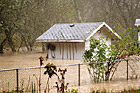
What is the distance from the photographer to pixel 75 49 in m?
31.1

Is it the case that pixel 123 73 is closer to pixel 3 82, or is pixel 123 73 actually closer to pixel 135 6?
pixel 3 82

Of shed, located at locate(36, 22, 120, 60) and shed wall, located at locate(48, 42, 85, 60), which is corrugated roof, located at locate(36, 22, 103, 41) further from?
shed wall, located at locate(48, 42, 85, 60)

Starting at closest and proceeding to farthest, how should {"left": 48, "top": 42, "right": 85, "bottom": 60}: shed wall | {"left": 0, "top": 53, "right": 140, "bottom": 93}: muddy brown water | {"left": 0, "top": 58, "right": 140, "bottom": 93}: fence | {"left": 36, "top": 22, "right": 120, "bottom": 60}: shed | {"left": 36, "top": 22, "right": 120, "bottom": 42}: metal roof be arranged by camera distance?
{"left": 0, "top": 58, "right": 140, "bottom": 93}: fence
{"left": 0, "top": 53, "right": 140, "bottom": 93}: muddy brown water
{"left": 36, "top": 22, "right": 120, "bottom": 42}: metal roof
{"left": 36, "top": 22, "right": 120, "bottom": 60}: shed
{"left": 48, "top": 42, "right": 85, "bottom": 60}: shed wall

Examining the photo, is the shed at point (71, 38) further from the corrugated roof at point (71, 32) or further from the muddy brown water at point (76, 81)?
the muddy brown water at point (76, 81)

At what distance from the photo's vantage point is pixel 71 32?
31516 millimetres

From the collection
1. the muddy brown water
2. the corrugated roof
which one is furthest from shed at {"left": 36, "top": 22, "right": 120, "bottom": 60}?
the muddy brown water

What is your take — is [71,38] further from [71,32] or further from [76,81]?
[76,81]

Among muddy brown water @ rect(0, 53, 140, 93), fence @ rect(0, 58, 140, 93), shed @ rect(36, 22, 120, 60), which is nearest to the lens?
fence @ rect(0, 58, 140, 93)

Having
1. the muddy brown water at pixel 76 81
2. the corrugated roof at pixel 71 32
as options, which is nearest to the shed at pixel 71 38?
the corrugated roof at pixel 71 32

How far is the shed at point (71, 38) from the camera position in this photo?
3025 cm

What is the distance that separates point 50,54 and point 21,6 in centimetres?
1109

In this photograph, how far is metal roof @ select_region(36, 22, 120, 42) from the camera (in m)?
30.0

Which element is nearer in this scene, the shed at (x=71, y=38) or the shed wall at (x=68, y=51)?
the shed at (x=71, y=38)

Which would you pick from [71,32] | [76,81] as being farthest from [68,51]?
[76,81]
